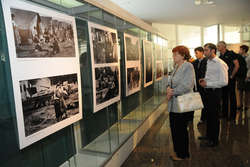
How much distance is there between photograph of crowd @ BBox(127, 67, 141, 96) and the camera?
11.0ft

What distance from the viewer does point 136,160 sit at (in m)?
3.10

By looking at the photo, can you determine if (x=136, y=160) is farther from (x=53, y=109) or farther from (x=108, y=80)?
(x=53, y=109)

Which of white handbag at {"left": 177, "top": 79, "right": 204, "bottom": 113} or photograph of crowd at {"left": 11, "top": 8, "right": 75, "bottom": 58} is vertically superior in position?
photograph of crowd at {"left": 11, "top": 8, "right": 75, "bottom": 58}

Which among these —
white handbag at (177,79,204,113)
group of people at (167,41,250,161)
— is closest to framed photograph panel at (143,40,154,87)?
group of people at (167,41,250,161)

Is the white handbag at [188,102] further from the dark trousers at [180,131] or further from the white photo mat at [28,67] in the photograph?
the white photo mat at [28,67]

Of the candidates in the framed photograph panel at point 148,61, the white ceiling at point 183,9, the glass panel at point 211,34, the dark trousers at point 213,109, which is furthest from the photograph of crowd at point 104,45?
the glass panel at point 211,34

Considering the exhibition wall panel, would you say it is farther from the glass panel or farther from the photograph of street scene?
the glass panel

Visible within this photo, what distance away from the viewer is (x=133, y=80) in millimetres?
3553

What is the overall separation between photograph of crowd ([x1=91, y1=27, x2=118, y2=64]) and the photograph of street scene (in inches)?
26.7

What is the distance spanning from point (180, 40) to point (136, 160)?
40.9ft

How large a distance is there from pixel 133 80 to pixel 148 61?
107 cm

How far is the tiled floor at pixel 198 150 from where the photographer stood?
2957 millimetres

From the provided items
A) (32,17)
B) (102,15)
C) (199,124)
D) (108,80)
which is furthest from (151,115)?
(32,17)

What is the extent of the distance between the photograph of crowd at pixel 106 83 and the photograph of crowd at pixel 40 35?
61cm
